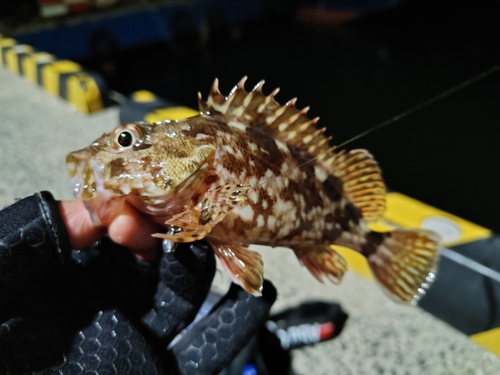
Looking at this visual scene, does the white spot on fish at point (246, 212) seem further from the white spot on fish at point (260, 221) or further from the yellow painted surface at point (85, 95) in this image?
the yellow painted surface at point (85, 95)

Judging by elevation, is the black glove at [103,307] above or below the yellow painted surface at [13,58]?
above

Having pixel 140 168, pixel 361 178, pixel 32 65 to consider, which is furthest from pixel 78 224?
pixel 32 65

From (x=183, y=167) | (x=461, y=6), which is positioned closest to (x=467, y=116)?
(x=183, y=167)

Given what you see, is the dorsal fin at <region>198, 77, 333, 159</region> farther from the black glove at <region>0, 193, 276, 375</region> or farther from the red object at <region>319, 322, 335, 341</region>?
the red object at <region>319, 322, 335, 341</region>

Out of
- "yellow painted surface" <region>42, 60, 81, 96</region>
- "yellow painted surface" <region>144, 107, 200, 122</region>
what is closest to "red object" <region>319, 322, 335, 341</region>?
"yellow painted surface" <region>144, 107, 200, 122</region>

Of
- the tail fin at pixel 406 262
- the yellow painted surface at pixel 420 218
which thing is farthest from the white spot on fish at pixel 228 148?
the yellow painted surface at pixel 420 218
